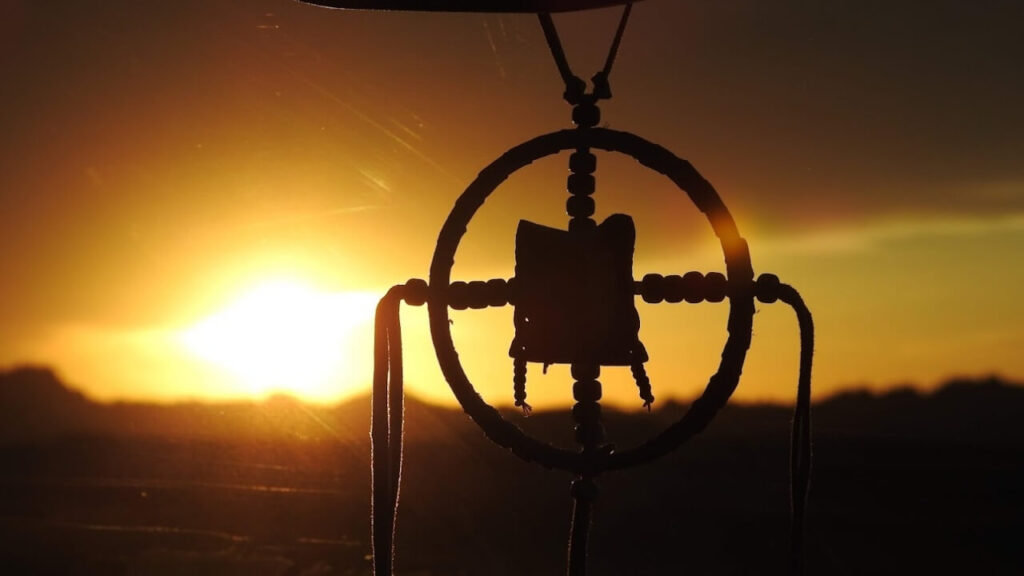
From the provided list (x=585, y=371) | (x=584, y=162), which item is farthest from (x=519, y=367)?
(x=584, y=162)

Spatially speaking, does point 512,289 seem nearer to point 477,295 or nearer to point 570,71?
point 477,295

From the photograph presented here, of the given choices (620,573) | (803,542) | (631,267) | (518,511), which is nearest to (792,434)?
(803,542)

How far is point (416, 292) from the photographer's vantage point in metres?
2.78

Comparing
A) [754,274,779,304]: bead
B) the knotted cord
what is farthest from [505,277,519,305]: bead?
the knotted cord

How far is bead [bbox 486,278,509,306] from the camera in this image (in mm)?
2773

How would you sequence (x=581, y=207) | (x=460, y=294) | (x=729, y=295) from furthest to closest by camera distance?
(x=581, y=207), (x=460, y=294), (x=729, y=295)

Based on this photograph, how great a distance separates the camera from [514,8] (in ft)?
9.21

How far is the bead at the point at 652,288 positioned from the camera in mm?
2701

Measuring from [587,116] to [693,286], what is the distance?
0.56 m

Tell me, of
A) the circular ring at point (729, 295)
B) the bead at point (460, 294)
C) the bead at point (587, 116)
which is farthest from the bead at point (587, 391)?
the bead at point (587, 116)

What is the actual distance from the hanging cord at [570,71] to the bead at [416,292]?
0.65 metres

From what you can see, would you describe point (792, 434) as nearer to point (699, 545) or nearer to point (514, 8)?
point (514, 8)

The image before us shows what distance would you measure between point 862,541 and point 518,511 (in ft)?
15.2

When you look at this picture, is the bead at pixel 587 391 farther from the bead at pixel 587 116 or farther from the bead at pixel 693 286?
the bead at pixel 587 116
